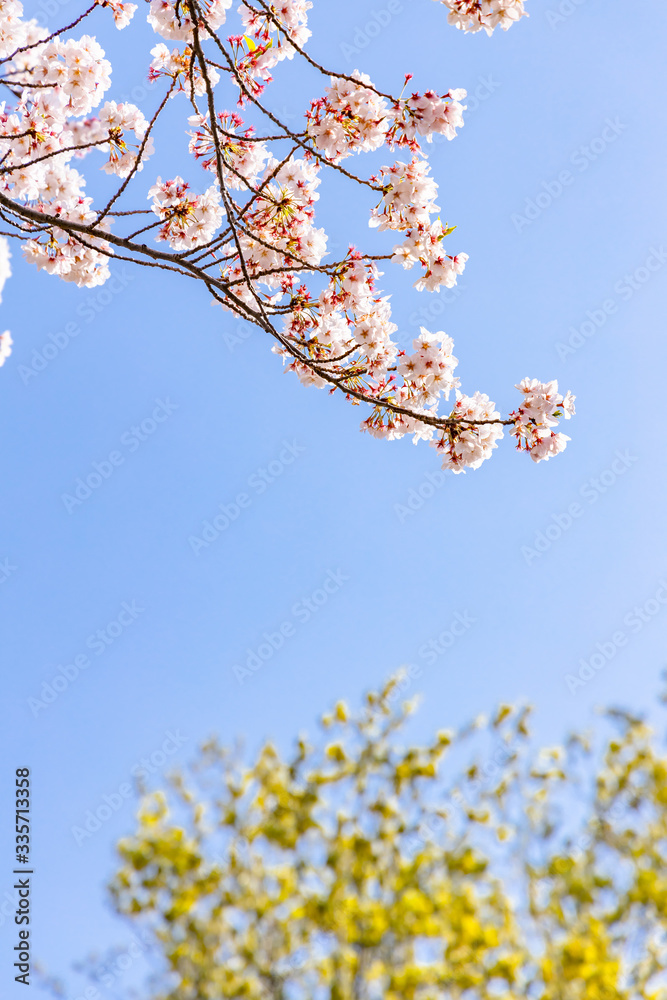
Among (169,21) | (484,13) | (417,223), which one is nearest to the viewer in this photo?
(484,13)

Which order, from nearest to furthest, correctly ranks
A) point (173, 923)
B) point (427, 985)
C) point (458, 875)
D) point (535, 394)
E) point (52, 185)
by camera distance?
1. point (535, 394)
2. point (52, 185)
3. point (427, 985)
4. point (458, 875)
5. point (173, 923)

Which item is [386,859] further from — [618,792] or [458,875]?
[618,792]

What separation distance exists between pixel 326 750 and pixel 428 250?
4.41 metres

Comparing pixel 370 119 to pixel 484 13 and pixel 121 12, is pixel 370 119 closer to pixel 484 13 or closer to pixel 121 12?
pixel 484 13

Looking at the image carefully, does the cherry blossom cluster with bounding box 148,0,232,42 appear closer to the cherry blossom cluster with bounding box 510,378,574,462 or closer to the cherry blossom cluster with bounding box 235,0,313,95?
the cherry blossom cluster with bounding box 235,0,313,95

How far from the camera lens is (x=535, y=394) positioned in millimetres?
3701

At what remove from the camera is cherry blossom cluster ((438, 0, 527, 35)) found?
3.12m

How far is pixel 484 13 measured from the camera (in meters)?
3.16

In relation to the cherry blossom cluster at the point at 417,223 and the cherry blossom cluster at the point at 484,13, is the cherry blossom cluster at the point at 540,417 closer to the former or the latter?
the cherry blossom cluster at the point at 417,223

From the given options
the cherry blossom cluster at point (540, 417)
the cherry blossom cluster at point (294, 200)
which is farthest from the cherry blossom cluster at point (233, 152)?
the cherry blossom cluster at point (540, 417)

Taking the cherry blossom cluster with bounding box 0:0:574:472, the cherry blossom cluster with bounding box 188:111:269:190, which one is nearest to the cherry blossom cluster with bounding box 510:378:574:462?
the cherry blossom cluster with bounding box 0:0:574:472

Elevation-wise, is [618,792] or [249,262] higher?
[249,262]

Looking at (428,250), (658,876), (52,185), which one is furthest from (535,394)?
(658,876)

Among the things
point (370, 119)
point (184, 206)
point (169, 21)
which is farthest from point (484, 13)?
point (184, 206)
